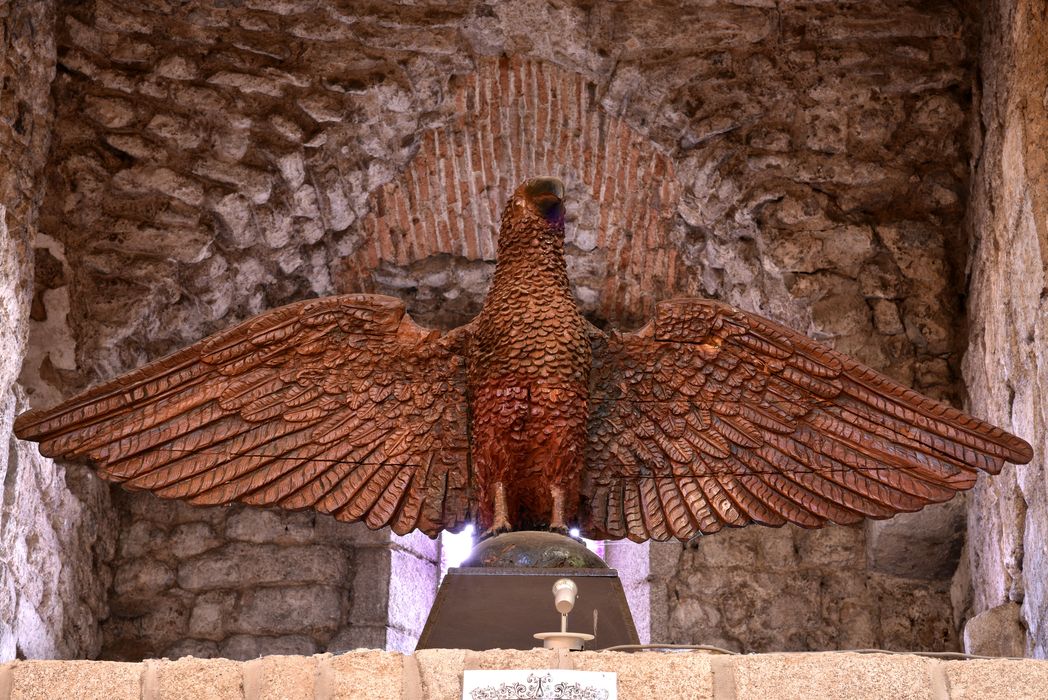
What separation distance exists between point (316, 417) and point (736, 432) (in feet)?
3.74

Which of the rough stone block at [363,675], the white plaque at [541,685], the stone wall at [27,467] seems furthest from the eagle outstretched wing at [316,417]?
the white plaque at [541,685]

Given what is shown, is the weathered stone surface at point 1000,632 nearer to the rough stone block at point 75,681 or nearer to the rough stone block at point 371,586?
the rough stone block at point 371,586

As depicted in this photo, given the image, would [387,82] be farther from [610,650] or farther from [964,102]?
[610,650]

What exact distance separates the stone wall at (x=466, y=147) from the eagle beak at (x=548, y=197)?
3.47ft

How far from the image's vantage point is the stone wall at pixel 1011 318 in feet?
12.1

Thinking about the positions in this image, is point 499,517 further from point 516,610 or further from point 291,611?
point 291,611

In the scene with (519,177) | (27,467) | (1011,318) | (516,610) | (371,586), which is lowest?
(516,610)

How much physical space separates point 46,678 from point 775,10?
3256 millimetres

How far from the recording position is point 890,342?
188 inches

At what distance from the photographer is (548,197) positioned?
3846 millimetres

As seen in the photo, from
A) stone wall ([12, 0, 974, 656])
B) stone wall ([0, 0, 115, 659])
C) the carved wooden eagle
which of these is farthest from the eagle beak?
stone wall ([0, 0, 115, 659])

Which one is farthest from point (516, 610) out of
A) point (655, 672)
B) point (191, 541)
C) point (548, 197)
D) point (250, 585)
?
point (191, 541)

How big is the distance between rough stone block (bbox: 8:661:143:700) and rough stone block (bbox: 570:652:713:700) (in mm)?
831

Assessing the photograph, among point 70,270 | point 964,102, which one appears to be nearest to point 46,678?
point 70,270
